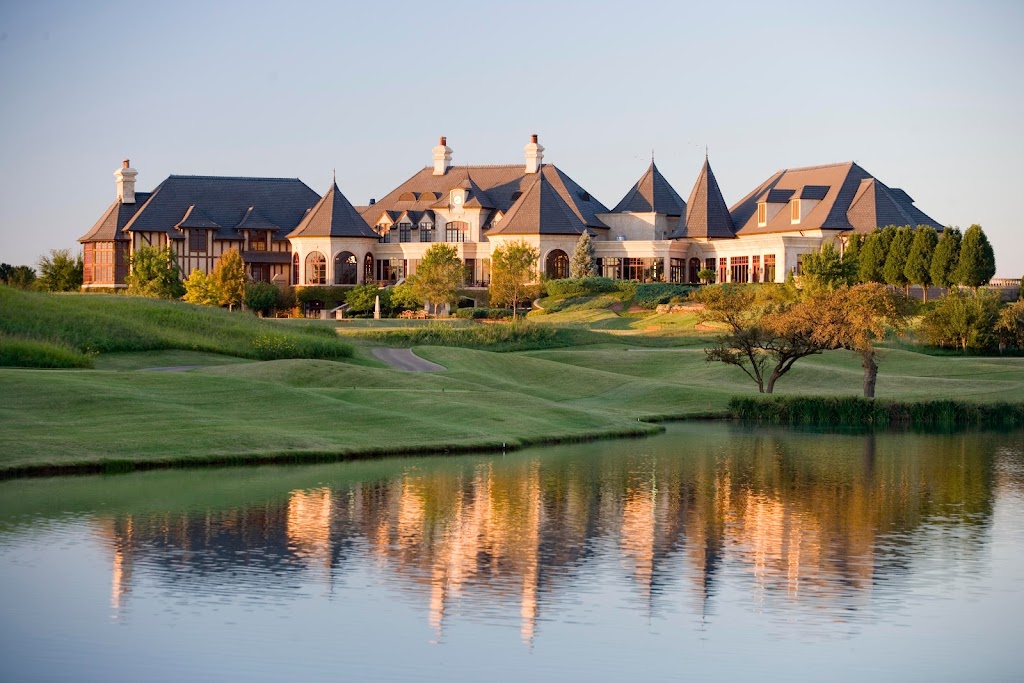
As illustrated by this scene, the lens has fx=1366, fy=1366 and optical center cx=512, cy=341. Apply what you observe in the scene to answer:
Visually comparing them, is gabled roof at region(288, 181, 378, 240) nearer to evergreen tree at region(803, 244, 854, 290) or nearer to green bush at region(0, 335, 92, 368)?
evergreen tree at region(803, 244, 854, 290)

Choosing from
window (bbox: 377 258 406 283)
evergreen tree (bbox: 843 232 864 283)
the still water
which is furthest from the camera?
window (bbox: 377 258 406 283)

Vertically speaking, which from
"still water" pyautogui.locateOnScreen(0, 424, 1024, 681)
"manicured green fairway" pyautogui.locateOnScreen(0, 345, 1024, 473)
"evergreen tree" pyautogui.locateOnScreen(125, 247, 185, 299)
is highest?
"evergreen tree" pyautogui.locateOnScreen(125, 247, 185, 299)

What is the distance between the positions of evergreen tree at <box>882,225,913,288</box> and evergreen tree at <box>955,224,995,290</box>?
2.69 m

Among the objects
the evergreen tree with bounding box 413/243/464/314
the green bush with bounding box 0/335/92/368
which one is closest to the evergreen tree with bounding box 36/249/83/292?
the evergreen tree with bounding box 413/243/464/314

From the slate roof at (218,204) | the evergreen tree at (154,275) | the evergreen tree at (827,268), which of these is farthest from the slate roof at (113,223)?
the evergreen tree at (827,268)

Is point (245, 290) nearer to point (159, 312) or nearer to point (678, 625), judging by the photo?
point (159, 312)

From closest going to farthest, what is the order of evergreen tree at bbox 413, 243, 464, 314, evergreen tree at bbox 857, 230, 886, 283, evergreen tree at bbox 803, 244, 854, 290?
evergreen tree at bbox 803, 244, 854, 290 → evergreen tree at bbox 857, 230, 886, 283 → evergreen tree at bbox 413, 243, 464, 314

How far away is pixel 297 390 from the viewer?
34875mm

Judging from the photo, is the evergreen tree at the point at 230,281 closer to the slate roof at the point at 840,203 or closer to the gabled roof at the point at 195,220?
the gabled roof at the point at 195,220

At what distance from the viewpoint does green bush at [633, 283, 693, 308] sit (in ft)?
255

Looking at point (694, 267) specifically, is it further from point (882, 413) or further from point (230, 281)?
point (882, 413)

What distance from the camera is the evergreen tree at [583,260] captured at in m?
84.5

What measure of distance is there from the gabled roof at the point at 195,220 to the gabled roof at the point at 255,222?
1.79m

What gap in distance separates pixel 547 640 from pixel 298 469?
13.0 meters
